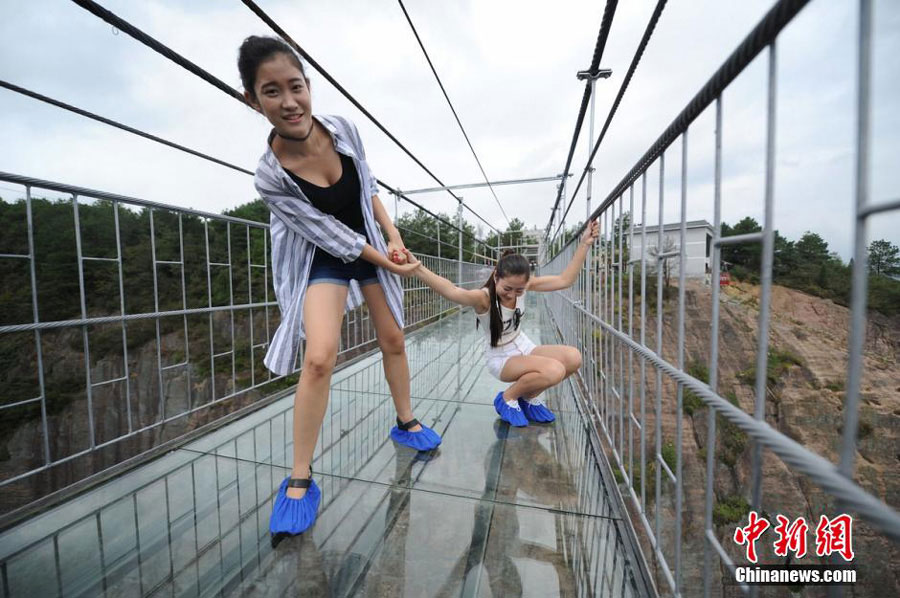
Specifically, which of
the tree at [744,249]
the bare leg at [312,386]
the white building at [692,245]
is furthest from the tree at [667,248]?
Result: the bare leg at [312,386]

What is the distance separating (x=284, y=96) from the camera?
49.5 inches

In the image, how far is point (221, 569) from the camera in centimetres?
110

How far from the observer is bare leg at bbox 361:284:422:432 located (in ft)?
5.56

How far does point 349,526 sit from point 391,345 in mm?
700

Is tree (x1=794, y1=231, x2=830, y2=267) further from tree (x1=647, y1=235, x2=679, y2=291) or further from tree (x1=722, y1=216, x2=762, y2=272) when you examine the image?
tree (x1=647, y1=235, x2=679, y2=291)

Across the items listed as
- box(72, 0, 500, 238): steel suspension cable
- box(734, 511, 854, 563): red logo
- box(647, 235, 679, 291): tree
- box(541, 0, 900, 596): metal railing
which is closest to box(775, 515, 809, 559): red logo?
box(734, 511, 854, 563): red logo

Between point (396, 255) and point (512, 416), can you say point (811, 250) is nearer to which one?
point (396, 255)

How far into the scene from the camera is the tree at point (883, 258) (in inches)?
18.3

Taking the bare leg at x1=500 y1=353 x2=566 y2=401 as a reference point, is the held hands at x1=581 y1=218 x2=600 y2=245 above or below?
above

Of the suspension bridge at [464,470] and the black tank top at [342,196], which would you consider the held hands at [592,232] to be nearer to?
the suspension bridge at [464,470]

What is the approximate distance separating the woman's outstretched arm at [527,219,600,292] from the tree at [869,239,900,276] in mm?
1442

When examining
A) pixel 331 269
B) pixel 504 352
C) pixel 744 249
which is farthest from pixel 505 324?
pixel 744 249

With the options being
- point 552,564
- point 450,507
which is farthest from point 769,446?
point 450,507

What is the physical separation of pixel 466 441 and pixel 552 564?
31.5 inches
